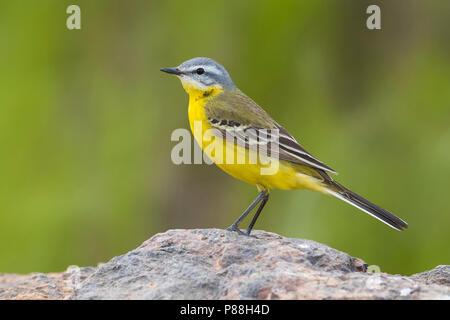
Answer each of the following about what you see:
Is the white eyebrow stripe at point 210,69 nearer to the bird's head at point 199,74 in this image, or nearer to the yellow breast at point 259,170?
the bird's head at point 199,74

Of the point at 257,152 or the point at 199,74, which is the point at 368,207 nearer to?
the point at 257,152

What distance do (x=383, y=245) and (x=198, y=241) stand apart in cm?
279

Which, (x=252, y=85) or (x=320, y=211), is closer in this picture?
(x=320, y=211)

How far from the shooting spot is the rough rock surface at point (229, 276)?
11.1ft

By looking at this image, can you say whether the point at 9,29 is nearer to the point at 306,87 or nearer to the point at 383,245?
the point at 306,87

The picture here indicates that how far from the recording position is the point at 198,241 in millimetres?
4359

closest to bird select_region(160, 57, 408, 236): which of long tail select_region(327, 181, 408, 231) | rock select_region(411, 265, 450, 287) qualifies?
long tail select_region(327, 181, 408, 231)

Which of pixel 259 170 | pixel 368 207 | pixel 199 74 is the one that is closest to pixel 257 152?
pixel 259 170

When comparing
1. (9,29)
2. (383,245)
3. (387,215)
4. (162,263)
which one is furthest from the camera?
(9,29)

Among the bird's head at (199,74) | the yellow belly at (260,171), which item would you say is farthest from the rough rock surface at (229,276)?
the bird's head at (199,74)

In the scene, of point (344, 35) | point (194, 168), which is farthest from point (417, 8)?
point (194, 168)

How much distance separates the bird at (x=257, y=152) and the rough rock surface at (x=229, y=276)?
570 millimetres

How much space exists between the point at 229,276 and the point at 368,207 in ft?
5.53

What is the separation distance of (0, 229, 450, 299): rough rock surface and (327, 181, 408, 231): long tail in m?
0.57
